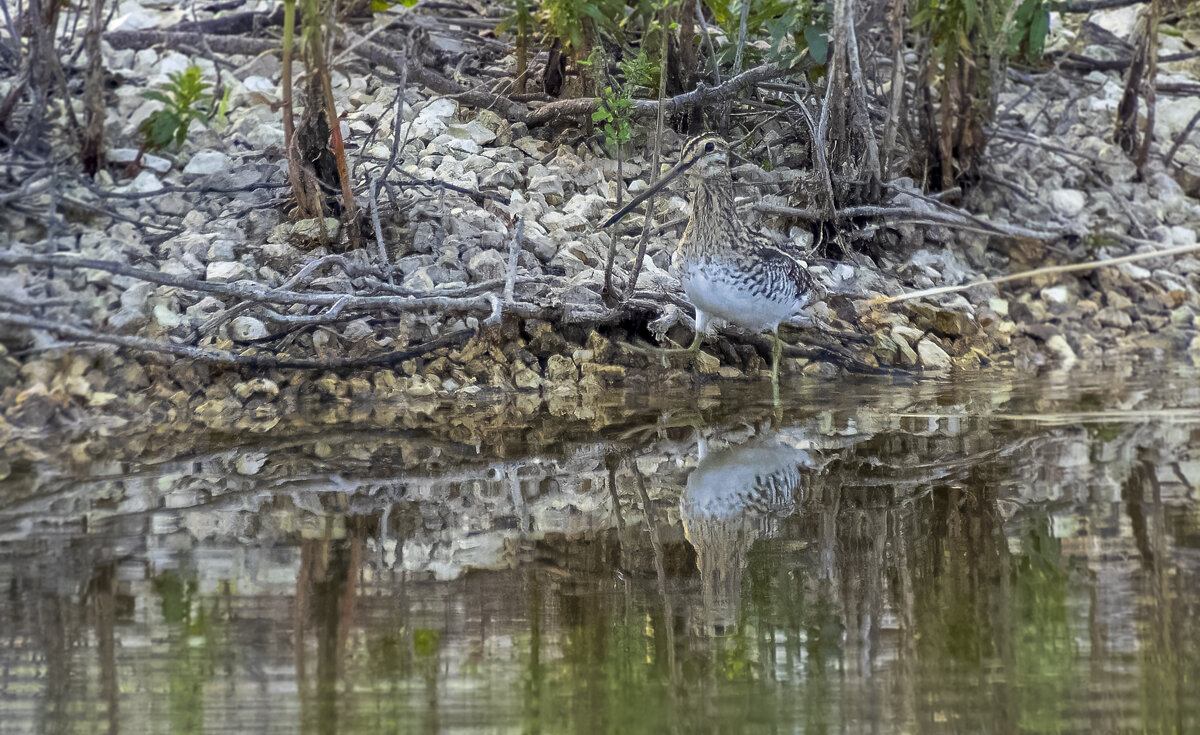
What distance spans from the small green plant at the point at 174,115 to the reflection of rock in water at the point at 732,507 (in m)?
3.83

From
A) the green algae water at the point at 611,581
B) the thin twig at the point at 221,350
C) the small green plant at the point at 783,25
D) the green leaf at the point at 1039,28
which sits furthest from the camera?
the green leaf at the point at 1039,28

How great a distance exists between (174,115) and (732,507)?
4.35 metres

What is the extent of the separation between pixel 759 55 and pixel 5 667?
5.70 metres

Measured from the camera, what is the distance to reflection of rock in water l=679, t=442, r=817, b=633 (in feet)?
8.07

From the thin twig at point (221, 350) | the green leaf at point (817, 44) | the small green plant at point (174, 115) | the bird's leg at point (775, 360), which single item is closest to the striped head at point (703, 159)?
the bird's leg at point (775, 360)

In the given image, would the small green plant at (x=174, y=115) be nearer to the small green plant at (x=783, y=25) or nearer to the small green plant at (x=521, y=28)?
the small green plant at (x=521, y=28)

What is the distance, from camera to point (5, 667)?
2043 mm

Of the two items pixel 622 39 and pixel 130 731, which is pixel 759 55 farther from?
pixel 130 731

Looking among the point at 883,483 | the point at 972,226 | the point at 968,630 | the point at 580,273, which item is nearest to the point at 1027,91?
the point at 972,226

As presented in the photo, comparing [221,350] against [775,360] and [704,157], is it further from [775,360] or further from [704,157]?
[775,360]

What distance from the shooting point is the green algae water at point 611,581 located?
75.3 inches

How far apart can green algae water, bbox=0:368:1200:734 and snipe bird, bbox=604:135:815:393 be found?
0.86m

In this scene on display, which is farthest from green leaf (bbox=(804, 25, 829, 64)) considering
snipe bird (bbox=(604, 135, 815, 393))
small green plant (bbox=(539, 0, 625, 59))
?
snipe bird (bbox=(604, 135, 815, 393))

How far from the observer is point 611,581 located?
8.27 feet
